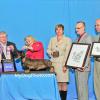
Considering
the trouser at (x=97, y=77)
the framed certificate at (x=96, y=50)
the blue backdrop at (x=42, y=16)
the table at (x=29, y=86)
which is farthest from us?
the blue backdrop at (x=42, y=16)

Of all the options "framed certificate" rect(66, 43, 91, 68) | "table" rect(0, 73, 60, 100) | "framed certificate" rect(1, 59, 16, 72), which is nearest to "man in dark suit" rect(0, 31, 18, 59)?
"framed certificate" rect(1, 59, 16, 72)

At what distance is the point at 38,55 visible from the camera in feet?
15.3

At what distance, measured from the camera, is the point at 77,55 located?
440 centimetres

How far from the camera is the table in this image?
418cm

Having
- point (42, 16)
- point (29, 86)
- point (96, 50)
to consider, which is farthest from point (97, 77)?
point (42, 16)

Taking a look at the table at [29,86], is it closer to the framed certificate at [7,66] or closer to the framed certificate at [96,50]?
the framed certificate at [7,66]

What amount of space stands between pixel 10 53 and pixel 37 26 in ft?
2.84

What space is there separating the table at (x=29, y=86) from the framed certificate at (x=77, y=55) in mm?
382

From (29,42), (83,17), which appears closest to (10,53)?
(29,42)

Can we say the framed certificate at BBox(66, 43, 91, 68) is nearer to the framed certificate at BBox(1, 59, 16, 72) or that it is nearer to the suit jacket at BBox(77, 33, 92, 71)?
the suit jacket at BBox(77, 33, 92, 71)

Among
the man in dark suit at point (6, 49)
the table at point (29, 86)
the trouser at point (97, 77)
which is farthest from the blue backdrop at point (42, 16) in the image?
the table at point (29, 86)

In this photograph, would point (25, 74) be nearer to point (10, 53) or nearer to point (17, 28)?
point (10, 53)

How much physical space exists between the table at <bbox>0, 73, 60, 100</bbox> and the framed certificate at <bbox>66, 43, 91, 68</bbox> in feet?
1.25

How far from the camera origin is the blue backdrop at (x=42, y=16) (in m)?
5.27
